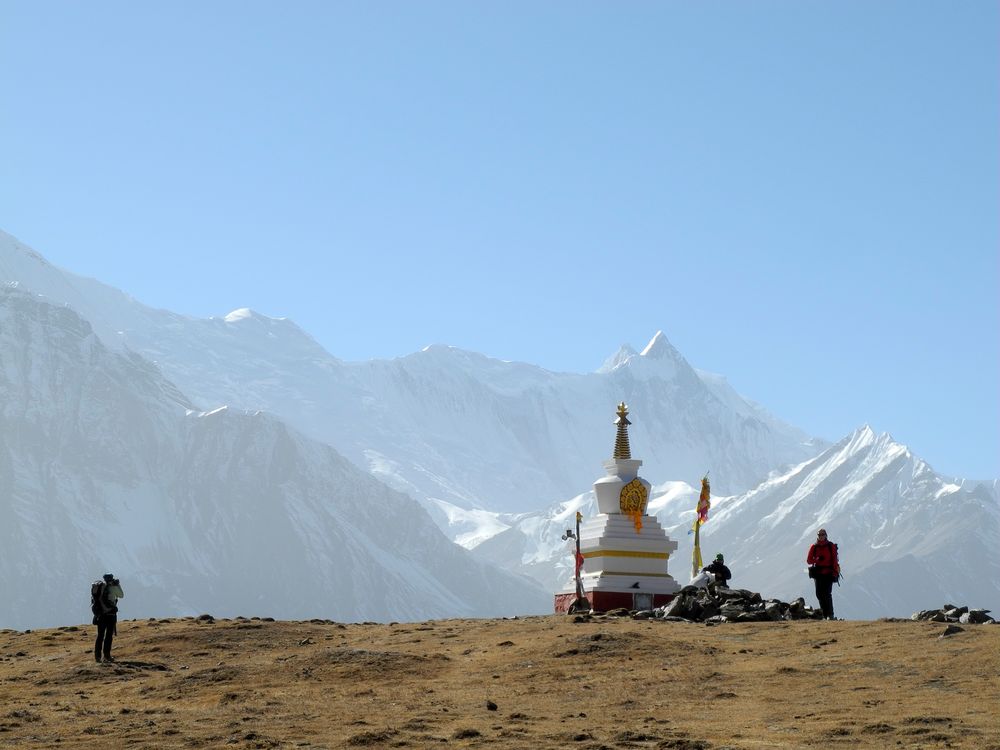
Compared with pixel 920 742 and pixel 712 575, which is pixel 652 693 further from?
pixel 712 575

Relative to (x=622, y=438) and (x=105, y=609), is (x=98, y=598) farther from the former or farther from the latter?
(x=622, y=438)

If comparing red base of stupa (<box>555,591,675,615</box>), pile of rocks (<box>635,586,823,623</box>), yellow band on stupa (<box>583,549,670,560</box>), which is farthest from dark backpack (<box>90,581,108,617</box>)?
yellow band on stupa (<box>583,549,670,560</box>)

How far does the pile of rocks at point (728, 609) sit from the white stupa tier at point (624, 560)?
890 cm

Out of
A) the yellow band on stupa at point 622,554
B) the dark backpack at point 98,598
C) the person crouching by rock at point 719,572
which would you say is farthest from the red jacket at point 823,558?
the dark backpack at point 98,598

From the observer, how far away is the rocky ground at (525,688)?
104 feet

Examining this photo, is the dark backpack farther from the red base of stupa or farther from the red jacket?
the red base of stupa

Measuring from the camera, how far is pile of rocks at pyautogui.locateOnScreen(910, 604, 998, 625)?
46.6 m

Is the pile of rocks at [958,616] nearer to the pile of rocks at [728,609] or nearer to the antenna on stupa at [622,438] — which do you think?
the pile of rocks at [728,609]

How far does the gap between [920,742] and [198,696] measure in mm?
16648

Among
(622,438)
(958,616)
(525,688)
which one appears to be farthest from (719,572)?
Result: (525,688)

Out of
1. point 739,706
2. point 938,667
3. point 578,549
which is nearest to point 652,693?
point 739,706

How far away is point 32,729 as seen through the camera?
33781 mm

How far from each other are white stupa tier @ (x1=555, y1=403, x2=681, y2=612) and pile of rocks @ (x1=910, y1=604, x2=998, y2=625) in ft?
48.9

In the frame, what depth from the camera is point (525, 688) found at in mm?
38031
